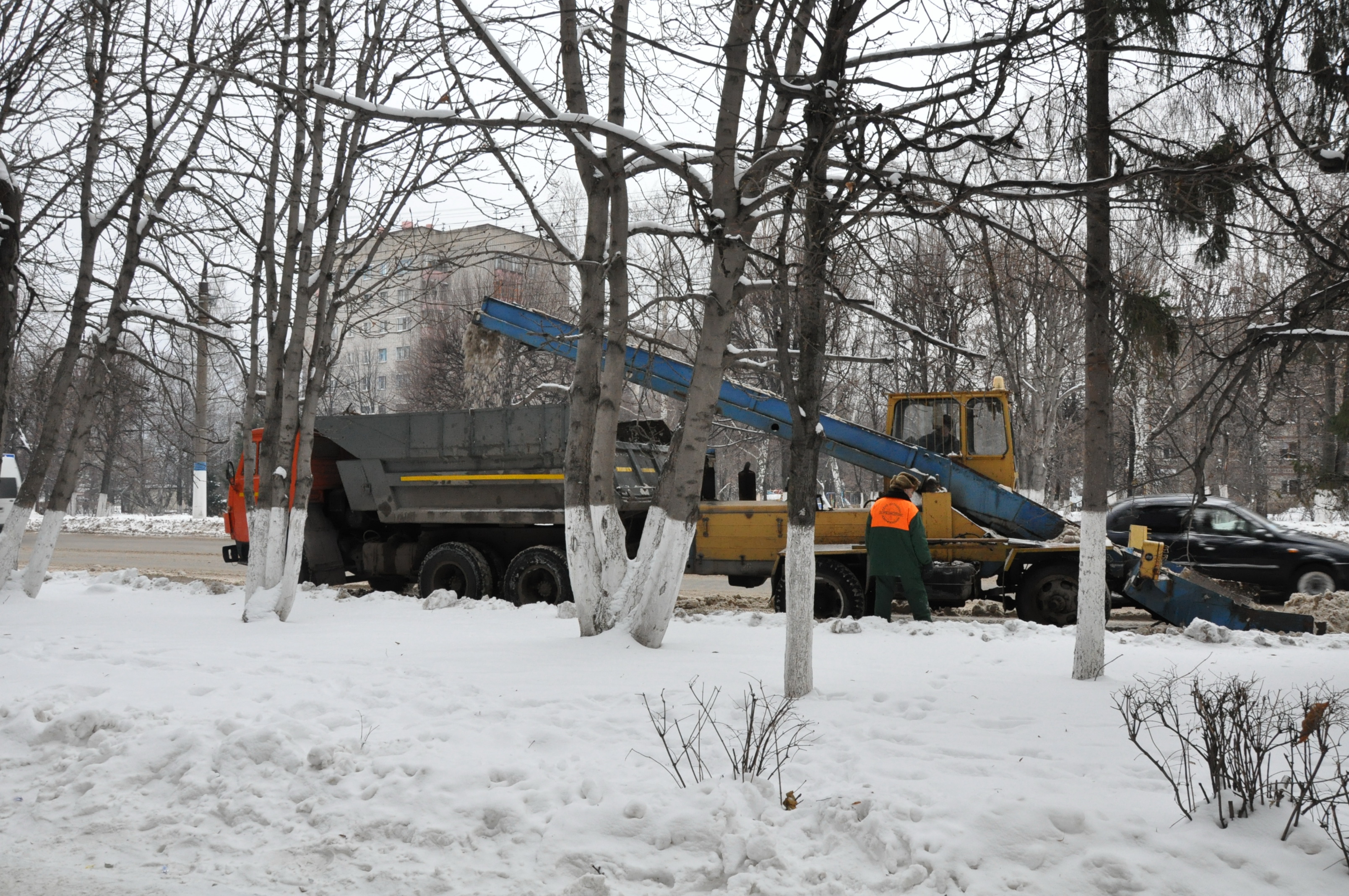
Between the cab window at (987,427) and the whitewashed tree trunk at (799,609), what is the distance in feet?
21.6

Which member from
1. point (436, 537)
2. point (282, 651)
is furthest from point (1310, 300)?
point (436, 537)

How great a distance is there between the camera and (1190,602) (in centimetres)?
1038

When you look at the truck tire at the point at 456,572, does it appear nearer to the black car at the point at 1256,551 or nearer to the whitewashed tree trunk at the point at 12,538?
the whitewashed tree trunk at the point at 12,538

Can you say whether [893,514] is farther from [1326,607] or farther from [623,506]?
[1326,607]

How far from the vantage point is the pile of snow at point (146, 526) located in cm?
3005

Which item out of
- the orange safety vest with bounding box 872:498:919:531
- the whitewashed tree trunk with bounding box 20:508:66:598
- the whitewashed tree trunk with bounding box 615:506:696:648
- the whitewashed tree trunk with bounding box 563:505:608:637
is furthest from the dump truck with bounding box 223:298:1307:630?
the whitewashed tree trunk with bounding box 615:506:696:648

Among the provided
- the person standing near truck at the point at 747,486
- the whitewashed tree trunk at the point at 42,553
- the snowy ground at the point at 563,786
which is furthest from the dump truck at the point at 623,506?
the snowy ground at the point at 563,786

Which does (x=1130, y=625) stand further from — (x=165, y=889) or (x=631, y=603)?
(x=165, y=889)

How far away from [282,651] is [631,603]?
281 centimetres

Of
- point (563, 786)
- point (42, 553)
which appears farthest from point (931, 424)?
point (42, 553)

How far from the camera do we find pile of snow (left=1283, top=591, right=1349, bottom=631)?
437 inches

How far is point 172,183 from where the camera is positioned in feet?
37.8

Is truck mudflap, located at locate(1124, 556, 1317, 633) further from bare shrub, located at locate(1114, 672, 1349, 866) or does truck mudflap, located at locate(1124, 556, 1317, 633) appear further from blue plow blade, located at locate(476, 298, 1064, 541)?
bare shrub, located at locate(1114, 672, 1349, 866)

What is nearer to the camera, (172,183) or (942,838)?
(942,838)
